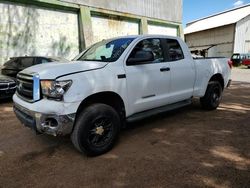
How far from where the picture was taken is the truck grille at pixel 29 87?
3.61m

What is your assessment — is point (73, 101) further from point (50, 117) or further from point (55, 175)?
point (55, 175)

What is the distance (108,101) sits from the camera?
414cm

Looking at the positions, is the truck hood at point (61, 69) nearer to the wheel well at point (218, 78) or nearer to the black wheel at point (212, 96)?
the black wheel at point (212, 96)

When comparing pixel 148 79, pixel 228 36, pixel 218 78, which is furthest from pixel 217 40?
pixel 148 79

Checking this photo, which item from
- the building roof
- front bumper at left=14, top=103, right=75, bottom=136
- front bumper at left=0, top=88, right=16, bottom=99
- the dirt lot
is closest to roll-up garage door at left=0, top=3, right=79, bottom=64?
front bumper at left=0, top=88, right=16, bottom=99

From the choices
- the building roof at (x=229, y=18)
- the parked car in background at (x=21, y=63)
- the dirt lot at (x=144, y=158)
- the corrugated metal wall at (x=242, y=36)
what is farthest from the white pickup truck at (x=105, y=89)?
the building roof at (x=229, y=18)

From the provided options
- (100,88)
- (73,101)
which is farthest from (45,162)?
(100,88)

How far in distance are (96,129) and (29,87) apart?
4.05ft

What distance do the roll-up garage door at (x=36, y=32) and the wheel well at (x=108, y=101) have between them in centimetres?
934

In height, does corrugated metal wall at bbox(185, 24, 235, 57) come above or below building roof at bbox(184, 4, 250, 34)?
below

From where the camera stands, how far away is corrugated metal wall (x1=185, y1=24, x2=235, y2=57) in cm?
3291

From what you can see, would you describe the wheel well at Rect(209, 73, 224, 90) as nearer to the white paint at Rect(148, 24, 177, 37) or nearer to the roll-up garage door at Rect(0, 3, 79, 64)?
the roll-up garage door at Rect(0, 3, 79, 64)

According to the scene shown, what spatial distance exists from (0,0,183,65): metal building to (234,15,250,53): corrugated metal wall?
59.7 feet

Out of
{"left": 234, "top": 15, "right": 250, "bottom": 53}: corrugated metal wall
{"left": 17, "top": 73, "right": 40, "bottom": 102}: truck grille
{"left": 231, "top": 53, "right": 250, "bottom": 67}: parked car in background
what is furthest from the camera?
{"left": 234, "top": 15, "right": 250, "bottom": 53}: corrugated metal wall
